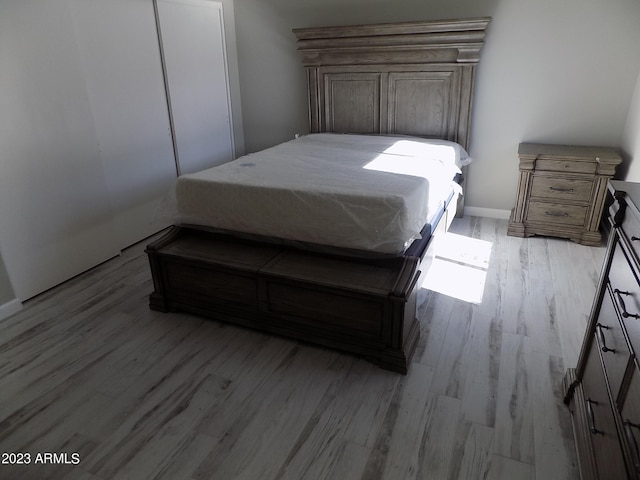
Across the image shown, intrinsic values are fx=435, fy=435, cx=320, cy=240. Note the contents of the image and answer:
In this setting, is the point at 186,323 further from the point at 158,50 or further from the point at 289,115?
the point at 289,115

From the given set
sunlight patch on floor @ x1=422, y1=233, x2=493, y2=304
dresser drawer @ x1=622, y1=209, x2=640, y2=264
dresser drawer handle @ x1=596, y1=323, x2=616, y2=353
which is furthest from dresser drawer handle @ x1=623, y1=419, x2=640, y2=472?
sunlight patch on floor @ x1=422, y1=233, x2=493, y2=304

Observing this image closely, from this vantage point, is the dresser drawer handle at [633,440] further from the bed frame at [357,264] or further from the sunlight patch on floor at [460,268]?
the sunlight patch on floor at [460,268]

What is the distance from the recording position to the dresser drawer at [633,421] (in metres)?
1.05

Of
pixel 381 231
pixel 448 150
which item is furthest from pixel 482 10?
pixel 381 231

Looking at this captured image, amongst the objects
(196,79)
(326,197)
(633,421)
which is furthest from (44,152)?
(633,421)

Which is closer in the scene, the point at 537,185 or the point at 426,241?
the point at 426,241

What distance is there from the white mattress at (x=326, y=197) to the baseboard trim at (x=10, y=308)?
112 centimetres

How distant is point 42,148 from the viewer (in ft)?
9.07

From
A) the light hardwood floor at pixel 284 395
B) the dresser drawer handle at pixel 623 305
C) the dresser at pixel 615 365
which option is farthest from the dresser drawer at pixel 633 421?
the light hardwood floor at pixel 284 395

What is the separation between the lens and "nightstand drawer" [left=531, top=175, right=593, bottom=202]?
3.34 meters

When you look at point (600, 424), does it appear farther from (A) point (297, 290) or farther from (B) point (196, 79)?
(B) point (196, 79)

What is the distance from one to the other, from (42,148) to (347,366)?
233 centimetres

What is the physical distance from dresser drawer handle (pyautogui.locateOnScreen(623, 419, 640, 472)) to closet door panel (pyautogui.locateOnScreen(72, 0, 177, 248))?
2.61 m

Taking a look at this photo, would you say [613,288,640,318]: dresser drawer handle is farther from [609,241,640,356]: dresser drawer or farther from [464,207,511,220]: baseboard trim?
[464,207,511,220]: baseboard trim
